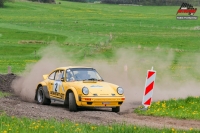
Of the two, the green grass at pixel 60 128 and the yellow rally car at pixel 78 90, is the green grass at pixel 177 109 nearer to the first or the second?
the yellow rally car at pixel 78 90

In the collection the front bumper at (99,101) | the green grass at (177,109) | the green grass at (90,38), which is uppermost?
the front bumper at (99,101)

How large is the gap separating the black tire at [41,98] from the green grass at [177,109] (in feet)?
12.9

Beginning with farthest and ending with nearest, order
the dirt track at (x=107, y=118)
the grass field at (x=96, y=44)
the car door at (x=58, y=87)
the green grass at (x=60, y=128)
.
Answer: the car door at (x=58, y=87) → the dirt track at (x=107, y=118) → the grass field at (x=96, y=44) → the green grass at (x=60, y=128)

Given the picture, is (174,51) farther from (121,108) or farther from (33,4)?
(33,4)

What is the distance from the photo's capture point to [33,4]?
479 ft

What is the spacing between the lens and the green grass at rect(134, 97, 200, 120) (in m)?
16.4

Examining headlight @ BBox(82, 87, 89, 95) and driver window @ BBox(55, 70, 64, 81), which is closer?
headlight @ BBox(82, 87, 89, 95)

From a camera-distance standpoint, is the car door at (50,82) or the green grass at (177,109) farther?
the car door at (50,82)

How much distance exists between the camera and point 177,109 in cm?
1778

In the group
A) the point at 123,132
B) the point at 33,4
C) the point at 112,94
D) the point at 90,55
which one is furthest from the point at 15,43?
the point at 33,4

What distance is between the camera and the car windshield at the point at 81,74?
19312 mm

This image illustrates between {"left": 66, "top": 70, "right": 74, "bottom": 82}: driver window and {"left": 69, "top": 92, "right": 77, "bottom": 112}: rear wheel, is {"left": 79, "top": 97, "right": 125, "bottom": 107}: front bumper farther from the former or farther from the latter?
{"left": 66, "top": 70, "right": 74, "bottom": 82}: driver window

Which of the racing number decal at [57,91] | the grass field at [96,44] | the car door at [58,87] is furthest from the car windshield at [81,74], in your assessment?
the grass field at [96,44]

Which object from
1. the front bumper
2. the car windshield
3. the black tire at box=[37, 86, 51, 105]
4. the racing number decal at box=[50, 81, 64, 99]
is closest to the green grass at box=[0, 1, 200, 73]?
the black tire at box=[37, 86, 51, 105]
